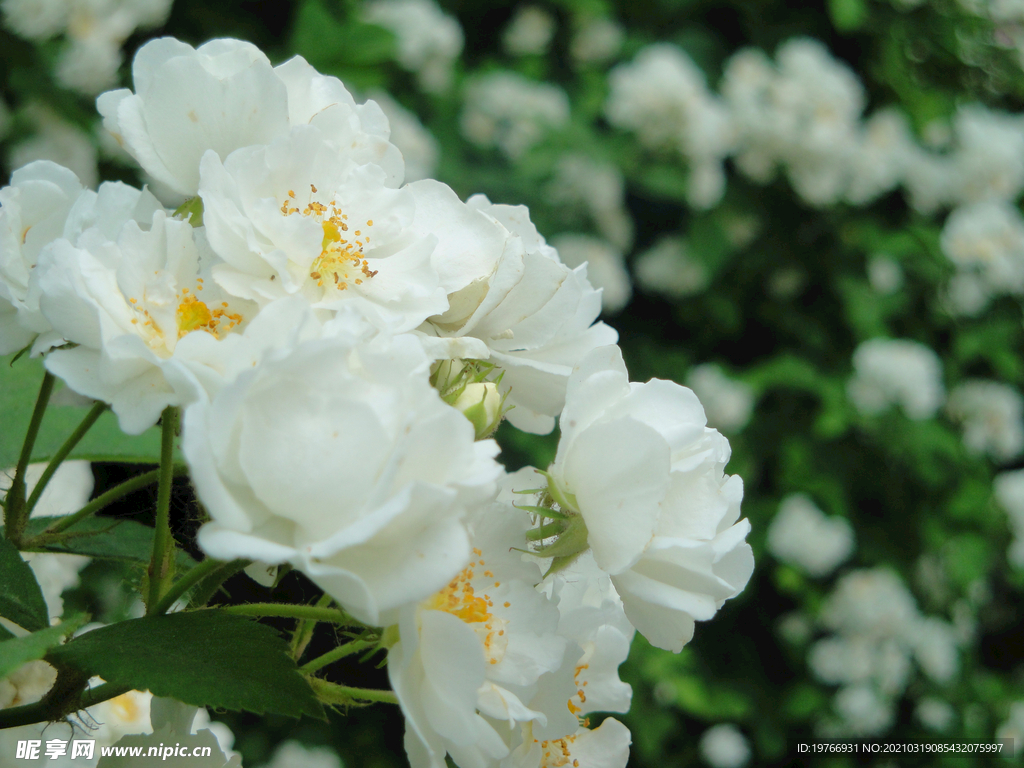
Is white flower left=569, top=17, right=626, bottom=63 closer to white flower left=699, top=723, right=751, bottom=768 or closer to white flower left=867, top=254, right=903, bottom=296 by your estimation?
white flower left=867, top=254, right=903, bottom=296

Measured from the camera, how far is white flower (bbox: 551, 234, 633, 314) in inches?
82.4

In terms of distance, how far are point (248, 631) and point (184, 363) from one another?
14 cm

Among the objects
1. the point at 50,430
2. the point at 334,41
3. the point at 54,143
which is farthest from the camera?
the point at 334,41

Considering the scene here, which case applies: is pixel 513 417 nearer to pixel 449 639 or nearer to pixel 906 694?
pixel 449 639

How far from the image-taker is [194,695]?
40cm

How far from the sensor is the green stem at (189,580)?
1.36 ft

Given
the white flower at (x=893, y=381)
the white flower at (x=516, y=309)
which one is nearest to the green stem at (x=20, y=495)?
the white flower at (x=516, y=309)

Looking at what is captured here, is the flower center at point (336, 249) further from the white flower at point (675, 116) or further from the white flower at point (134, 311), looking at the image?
the white flower at point (675, 116)

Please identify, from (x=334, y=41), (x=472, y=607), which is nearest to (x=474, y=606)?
(x=472, y=607)

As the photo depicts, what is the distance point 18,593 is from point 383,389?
0.27m

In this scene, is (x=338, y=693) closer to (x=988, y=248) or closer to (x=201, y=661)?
(x=201, y=661)

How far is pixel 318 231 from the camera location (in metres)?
0.42

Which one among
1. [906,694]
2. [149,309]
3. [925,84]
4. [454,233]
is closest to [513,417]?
[454,233]

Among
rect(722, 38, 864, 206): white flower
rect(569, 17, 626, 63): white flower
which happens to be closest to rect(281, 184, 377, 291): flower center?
rect(722, 38, 864, 206): white flower
